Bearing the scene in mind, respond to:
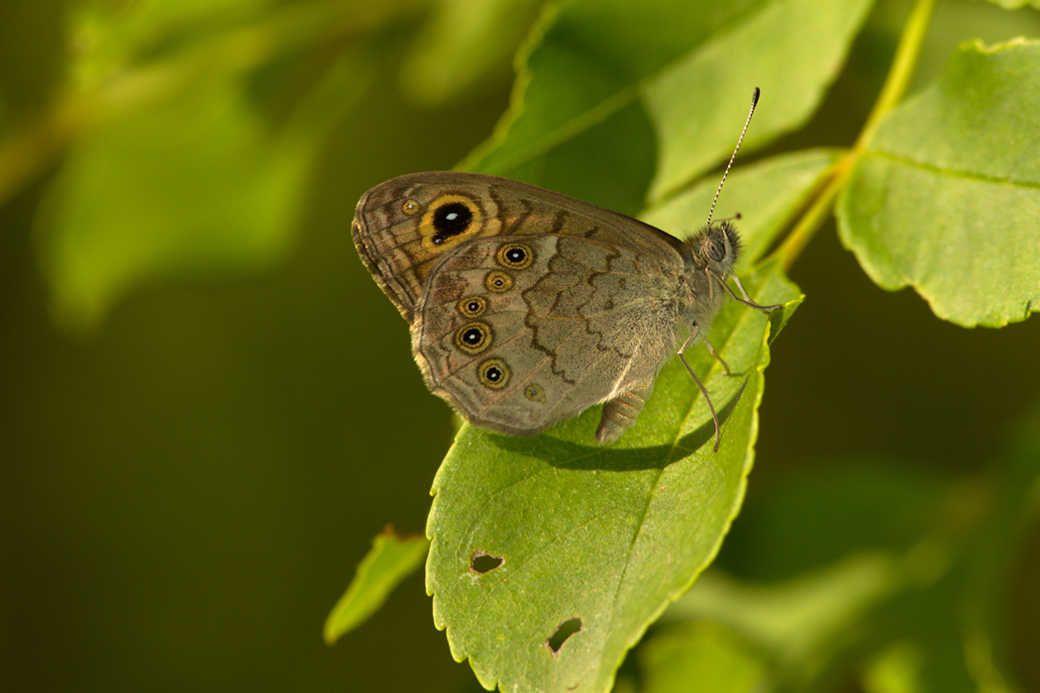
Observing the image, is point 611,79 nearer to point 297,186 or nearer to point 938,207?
point 938,207

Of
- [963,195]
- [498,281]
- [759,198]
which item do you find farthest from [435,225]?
[963,195]

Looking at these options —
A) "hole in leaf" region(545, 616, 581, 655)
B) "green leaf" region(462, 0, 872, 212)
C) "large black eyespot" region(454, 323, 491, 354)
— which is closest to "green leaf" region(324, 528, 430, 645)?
"hole in leaf" region(545, 616, 581, 655)

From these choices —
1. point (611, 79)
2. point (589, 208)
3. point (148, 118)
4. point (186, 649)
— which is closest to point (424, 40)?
point (148, 118)

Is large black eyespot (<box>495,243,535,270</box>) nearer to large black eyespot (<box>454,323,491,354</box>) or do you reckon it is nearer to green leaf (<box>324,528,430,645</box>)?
large black eyespot (<box>454,323,491,354</box>)

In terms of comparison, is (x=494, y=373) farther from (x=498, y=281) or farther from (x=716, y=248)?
(x=716, y=248)

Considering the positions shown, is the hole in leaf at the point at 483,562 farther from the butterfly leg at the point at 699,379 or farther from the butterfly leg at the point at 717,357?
the butterfly leg at the point at 717,357
